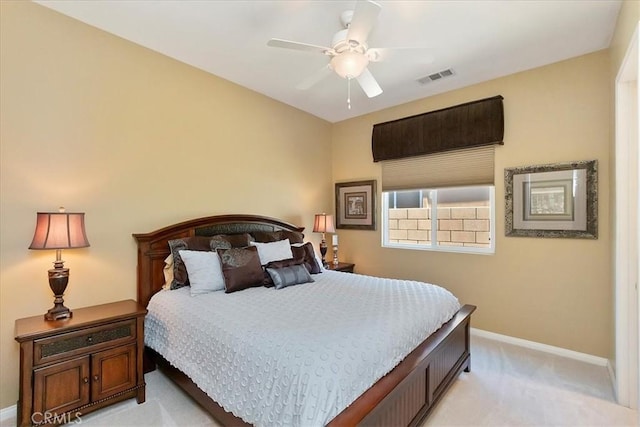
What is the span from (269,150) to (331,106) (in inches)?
45.0

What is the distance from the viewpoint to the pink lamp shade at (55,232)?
2.08m

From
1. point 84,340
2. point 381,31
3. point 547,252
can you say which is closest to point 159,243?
point 84,340

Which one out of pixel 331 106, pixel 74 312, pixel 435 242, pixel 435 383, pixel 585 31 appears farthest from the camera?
pixel 331 106

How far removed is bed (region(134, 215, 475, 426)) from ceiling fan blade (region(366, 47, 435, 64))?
2017 mm

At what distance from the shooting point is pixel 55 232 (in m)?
2.11

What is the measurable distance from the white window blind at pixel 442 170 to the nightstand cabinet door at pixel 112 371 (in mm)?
3584

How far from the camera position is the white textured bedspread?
144 cm

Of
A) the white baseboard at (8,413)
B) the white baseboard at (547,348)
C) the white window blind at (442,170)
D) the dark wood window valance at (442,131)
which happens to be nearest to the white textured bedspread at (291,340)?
the white baseboard at (8,413)

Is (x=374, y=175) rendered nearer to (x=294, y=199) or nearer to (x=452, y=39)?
(x=294, y=199)

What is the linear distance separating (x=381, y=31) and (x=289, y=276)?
7.55ft

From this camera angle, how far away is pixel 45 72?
2.38 metres

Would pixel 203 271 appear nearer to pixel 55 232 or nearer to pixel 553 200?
pixel 55 232

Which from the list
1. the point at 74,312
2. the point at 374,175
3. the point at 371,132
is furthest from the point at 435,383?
the point at 371,132

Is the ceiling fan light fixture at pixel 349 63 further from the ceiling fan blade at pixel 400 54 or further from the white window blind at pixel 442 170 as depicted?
the white window blind at pixel 442 170
